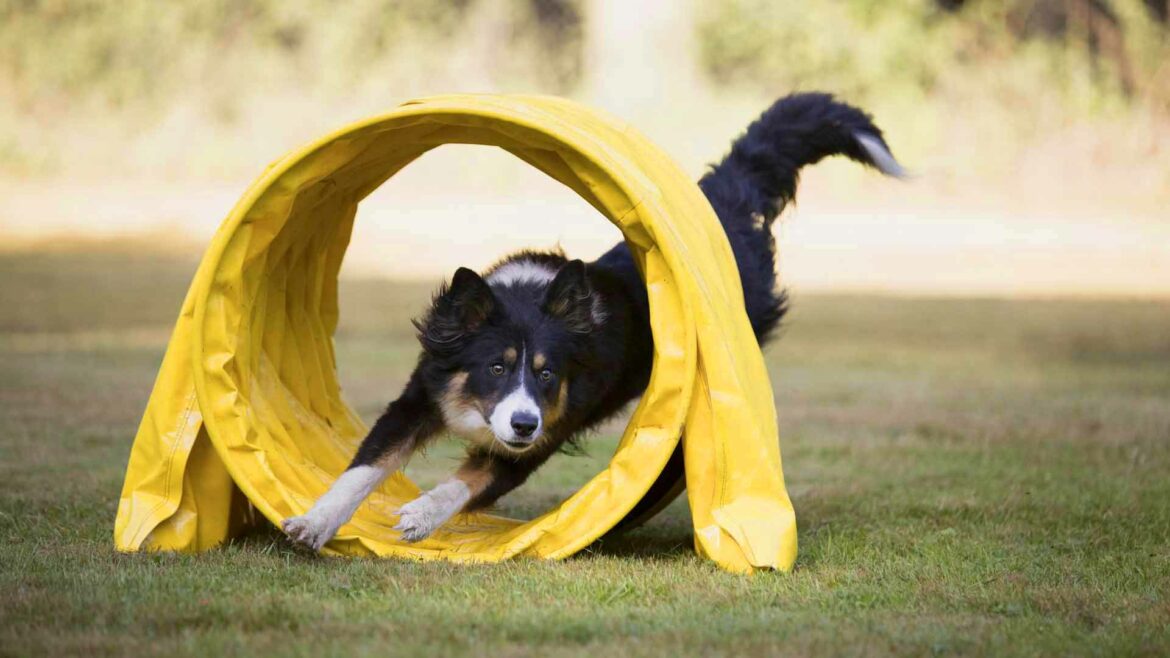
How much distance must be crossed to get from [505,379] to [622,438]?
502 mm

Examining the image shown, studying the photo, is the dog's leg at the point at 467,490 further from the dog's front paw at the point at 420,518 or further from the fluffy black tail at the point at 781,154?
the fluffy black tail at the point at 781,154

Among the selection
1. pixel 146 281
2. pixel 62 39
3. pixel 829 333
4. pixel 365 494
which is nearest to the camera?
pixel 365 494

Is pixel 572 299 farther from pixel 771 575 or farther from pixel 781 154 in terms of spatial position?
pixel 781 154

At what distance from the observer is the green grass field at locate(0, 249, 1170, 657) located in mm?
3930

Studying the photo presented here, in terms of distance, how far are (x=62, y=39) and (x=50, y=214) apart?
13.8 ft

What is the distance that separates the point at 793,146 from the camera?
6715mm

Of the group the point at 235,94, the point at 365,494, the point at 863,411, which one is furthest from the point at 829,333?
the point at 235,94

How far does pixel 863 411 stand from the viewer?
30.7 feet

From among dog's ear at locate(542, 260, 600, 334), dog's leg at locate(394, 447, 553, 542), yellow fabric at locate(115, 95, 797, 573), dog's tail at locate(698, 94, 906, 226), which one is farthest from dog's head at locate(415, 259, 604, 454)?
dog's tail at locate(698, 94, 906, 226)

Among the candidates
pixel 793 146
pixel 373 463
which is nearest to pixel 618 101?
pixel 793 146

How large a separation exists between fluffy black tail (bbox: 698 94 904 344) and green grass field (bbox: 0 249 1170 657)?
4.65 feet

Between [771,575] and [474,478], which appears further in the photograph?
[474,478]

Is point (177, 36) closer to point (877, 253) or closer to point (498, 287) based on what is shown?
point (877, 253)

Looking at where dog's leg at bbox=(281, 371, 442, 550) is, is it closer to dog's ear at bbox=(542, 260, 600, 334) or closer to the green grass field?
the green grass field
